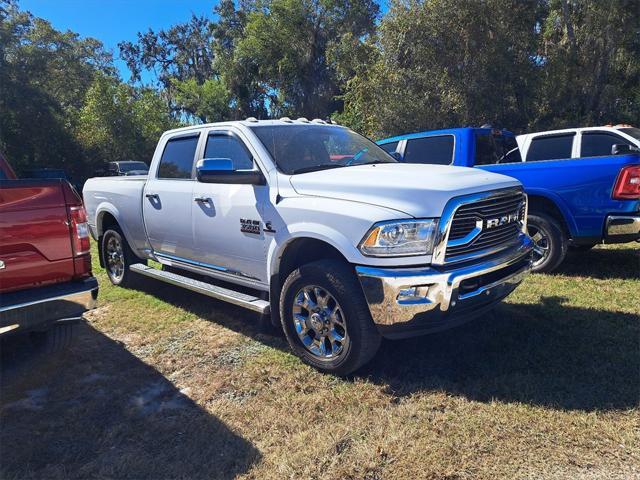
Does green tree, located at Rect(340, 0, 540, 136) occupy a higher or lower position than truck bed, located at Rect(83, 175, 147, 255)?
higher

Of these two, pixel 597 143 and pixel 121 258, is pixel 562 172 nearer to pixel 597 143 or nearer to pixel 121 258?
pixel 597 143

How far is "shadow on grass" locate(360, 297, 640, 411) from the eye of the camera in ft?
10.1

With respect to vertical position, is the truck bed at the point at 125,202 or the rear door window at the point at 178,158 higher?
the rear door window at the point at 178,158

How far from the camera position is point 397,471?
2465 millimetres

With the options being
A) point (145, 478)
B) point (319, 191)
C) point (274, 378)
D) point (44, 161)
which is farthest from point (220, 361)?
point (44, 161)

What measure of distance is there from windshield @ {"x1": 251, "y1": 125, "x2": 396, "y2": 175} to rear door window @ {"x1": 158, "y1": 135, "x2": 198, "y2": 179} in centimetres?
97

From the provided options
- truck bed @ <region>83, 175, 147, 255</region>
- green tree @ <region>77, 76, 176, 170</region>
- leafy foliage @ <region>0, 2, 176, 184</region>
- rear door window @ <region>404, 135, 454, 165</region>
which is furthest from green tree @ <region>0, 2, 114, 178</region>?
rear door window @ <region>404, 135, 454, 165</region>

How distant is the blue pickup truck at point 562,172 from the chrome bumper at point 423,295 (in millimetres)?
1780

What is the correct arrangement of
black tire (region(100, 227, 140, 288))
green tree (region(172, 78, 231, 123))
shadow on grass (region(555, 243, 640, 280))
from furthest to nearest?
green tree (region(172, 78, 231, 123))
black tire (region(100, 227, 140, 288))
shadow on grass (region(555, 243, 640, 280))

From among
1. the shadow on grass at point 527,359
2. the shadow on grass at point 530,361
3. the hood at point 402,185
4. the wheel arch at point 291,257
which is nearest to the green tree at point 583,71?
the shadow on grass at point 527,359

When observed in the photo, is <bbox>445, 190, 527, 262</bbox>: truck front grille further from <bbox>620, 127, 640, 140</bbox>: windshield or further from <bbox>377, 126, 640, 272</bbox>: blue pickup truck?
<bbox>620, 127, 640, 140</bbox>: windshield

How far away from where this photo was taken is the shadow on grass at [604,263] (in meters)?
5.77

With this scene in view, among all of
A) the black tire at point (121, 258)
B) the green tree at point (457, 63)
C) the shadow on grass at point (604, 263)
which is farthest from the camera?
the green tree at point (457, 63)

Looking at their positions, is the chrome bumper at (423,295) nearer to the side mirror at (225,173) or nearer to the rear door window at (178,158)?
the side mirror at (225,173)
